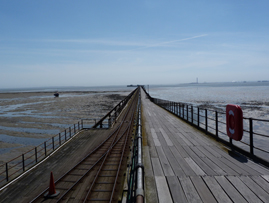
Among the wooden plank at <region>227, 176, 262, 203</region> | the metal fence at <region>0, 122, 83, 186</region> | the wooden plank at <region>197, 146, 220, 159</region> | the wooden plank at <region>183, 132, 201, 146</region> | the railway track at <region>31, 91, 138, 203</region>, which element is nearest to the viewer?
the wooden plank at <region>227, 176, 262, 203</region>

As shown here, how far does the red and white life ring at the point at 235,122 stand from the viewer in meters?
6.02

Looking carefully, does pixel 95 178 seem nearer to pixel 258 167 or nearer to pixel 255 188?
pixel 258 167

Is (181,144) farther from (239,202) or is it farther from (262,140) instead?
(262,140)

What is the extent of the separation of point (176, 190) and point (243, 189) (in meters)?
1.28

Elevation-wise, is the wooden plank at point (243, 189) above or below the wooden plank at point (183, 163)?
below

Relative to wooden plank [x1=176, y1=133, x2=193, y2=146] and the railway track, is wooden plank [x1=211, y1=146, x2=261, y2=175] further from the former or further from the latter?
the railway track

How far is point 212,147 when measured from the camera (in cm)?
684

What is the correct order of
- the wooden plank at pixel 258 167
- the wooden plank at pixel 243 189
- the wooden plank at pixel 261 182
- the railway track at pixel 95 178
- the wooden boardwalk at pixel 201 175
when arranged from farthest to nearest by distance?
the railway track at pixel 95 178 → the wooden plank at pixel 258 167 → the wooden plank at pixel 261 182 → the wooden boardwalk at pixel 201 175 → the wooden plank at pixel 243 189

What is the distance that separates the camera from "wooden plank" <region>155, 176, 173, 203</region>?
3.63 metres

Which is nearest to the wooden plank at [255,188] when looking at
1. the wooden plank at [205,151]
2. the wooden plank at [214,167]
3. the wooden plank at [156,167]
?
the wooden plank at [214,167]

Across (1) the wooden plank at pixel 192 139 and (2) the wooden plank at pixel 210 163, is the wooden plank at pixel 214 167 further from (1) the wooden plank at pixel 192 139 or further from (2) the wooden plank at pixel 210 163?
(1) the wooden plank at pixel 192 139

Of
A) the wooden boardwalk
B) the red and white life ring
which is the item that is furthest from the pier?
the red and white life ring

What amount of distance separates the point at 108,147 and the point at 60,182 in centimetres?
446

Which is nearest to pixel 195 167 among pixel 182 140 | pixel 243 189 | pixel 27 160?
pixel 243 189
